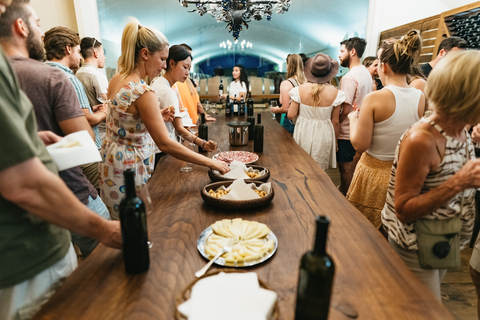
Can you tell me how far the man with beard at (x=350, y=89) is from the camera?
3.21 m

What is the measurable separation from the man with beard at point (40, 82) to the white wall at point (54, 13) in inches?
178

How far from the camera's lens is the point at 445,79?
1.07m

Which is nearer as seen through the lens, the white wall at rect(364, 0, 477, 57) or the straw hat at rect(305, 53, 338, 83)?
the straw hat at rect(305, 53, 338, 83)

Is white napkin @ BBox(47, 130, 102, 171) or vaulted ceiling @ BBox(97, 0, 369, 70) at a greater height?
vaulted ceiling @ BBox(97, 0, 369, 70)

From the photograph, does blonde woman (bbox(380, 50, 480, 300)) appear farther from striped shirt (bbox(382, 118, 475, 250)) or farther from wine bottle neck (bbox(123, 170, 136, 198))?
wine bottle neck (bbox(123, 170, 136, 198))

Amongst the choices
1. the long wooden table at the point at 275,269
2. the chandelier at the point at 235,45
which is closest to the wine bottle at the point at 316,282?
the long wooden table at the point at 275,269

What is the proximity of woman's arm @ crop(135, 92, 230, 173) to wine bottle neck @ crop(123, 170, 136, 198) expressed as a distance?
84 centimetres

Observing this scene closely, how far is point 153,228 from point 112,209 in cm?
92

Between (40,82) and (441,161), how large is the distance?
1787 mm

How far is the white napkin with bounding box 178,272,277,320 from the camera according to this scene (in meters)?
0.65

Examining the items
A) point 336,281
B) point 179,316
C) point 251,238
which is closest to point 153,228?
point 251,238

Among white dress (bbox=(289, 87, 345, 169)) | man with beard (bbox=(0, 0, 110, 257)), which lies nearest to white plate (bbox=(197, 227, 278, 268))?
man with beard (bbox=(0, 0, 110, 257))

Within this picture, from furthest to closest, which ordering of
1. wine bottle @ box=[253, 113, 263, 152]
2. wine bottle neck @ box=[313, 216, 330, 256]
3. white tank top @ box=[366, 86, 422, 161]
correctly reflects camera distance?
wine bottle @ box=[253, 113, 263, 152]
white tank top @ box=[366, 86, 422, 161]
wine bottle neck @ box=[313, 216, 330, 256]

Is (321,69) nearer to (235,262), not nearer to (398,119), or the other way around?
(398,119)
